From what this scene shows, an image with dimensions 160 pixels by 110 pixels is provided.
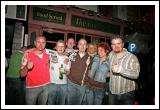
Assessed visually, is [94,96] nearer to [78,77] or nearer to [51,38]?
[78,77]

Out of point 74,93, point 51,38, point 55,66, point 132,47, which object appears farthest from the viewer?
point 51,38

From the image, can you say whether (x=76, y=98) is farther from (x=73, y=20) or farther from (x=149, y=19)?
(x=149, y=19)

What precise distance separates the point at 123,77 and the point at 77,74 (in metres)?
0.84

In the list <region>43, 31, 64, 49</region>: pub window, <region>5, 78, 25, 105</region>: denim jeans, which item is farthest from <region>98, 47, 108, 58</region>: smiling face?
<region>43, 31, 64, 49</region>: pub window

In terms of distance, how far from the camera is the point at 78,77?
3236 mm

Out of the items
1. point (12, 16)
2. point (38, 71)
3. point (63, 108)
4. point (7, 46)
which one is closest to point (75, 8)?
point (12, 16)

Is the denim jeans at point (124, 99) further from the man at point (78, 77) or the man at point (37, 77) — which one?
the man at point (37, 77)

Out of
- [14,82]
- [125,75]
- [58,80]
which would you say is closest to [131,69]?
[125,75]

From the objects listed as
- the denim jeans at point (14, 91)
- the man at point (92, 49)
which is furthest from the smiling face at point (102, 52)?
the denim jeans at point (14, 91)

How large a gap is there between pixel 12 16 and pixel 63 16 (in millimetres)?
1863

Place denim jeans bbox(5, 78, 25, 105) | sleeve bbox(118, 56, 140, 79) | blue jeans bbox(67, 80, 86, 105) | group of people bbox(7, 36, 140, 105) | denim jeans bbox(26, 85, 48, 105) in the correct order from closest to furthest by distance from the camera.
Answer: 1. sleeve bbox(118, 56, 140, 79)
2. group of people bbox(7, 36, 140, 105)
3. denim jeans bbox(26, 85, 48, 105)
4. blue jeans bbox(67, 80, 86, 105)
5. denim jeans bbox(5, 78, 25, 105)

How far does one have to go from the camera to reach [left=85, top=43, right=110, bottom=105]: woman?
10.4ft

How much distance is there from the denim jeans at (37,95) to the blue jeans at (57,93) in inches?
3.9

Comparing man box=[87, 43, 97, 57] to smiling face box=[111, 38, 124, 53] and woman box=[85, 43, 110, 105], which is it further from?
smiling face box=[111, 38, 124, 53]
